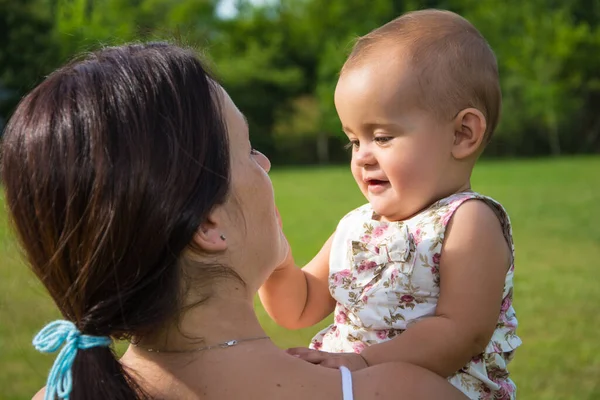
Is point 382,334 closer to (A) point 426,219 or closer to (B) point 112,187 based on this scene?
(A) point 426,219

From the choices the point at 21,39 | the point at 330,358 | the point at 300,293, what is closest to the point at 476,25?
the point at 21,39

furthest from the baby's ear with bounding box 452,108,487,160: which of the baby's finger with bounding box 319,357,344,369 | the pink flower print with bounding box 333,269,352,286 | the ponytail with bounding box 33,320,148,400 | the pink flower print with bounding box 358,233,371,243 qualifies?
the ponytail with bounding box 33,320,148,400

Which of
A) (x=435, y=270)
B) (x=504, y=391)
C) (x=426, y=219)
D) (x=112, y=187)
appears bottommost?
(x=504, y=391)

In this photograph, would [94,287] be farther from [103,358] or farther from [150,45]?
[150,45]

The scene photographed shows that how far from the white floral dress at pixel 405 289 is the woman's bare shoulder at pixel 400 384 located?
1.16 ft

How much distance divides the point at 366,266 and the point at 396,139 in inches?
14.7

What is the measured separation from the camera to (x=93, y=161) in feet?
4.86

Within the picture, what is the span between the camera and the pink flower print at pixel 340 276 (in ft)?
7.34

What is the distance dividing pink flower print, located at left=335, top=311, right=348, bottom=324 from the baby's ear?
1.86 ft

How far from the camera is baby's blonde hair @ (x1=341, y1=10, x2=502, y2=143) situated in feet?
6.89

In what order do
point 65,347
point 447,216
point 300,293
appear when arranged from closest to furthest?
point 65,347, point 447,216, point 300,293

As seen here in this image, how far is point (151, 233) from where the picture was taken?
152cm

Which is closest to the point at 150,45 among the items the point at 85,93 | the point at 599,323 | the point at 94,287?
the point at 85,93

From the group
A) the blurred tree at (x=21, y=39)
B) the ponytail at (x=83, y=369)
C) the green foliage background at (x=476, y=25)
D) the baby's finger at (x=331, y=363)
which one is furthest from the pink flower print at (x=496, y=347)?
the green foliage background at (x=476, y=25)
